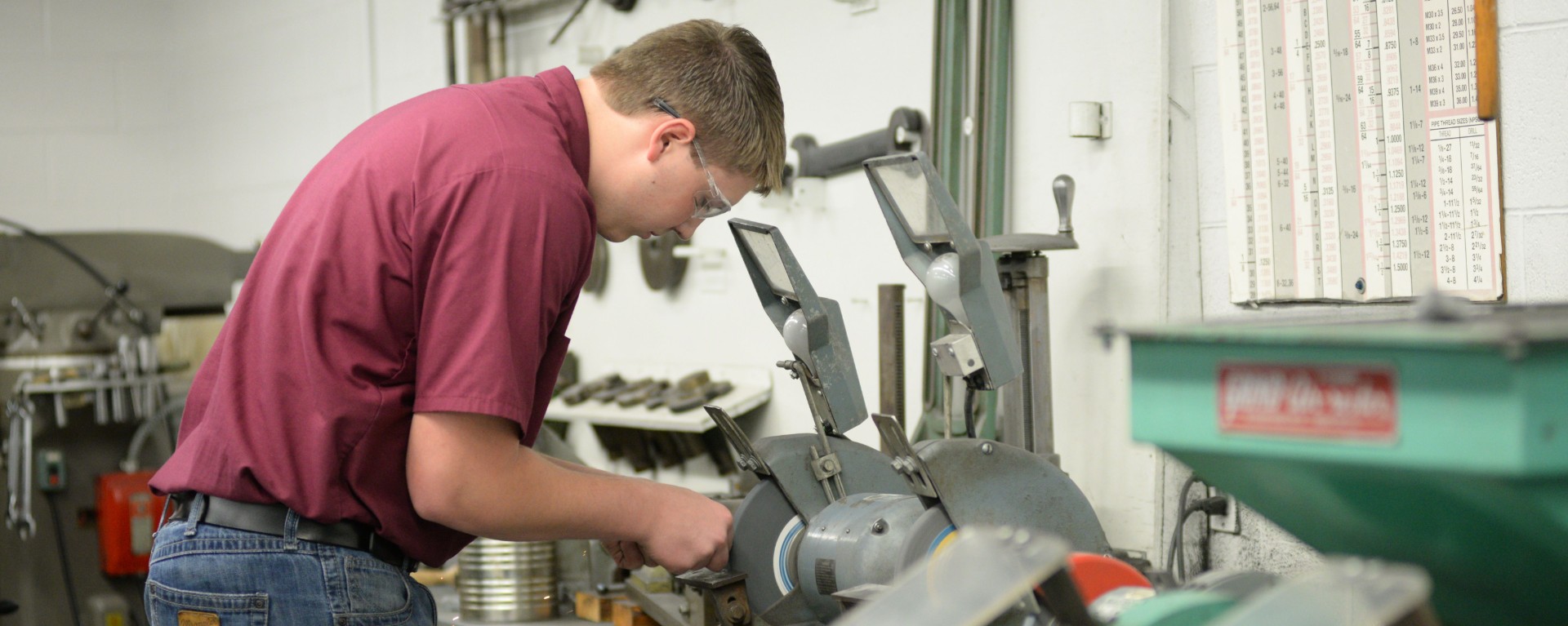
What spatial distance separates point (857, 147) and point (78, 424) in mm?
2228

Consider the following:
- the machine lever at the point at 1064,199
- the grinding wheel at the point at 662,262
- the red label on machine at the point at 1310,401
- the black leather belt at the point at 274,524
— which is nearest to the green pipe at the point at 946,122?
the machine lever at the point at 1064,199

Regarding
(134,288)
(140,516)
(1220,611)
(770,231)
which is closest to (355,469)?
(770,231)

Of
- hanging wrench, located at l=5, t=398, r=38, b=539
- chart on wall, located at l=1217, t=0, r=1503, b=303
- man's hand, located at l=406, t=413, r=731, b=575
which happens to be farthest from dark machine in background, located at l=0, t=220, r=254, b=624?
chart on wall, located at l=1217, t=0, r=1503, b=303

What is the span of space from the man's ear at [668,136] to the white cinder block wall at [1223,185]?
0.80 meters

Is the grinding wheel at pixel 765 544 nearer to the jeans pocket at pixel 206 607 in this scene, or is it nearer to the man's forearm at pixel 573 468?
the man's forearm at pixel 573 468

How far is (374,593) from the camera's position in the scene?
1.35 metres

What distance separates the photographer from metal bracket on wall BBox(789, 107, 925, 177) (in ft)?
7.64

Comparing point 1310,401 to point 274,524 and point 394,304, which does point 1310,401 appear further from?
point 274,524

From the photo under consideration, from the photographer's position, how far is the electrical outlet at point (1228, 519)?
193cm

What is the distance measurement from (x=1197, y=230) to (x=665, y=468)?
147 centimetres

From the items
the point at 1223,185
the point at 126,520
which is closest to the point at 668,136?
the point at 1223,185

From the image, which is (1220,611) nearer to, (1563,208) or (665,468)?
(1563,208)

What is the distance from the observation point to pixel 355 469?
1.29 metres

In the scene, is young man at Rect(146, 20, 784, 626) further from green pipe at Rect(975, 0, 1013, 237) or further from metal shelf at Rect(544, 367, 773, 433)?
metal shelf at Rect(544, 367, 773, 433)
